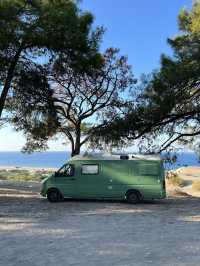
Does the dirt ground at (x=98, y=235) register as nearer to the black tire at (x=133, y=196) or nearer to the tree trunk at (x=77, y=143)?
the black tire at (x=133, y=196)

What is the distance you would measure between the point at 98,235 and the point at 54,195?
34.1 feet

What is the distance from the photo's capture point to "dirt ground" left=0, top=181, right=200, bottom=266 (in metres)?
10.2

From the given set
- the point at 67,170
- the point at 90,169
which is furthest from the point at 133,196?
the point at 67,170

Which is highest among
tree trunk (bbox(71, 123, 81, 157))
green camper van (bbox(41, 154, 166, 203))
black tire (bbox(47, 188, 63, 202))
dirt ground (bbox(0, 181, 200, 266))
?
tree trunk (bbox(71, 123, 81, 157))

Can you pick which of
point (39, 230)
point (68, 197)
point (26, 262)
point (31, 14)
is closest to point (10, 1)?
point (31, 14)

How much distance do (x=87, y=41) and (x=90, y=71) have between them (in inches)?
68.4

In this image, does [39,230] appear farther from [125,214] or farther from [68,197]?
[68,197]

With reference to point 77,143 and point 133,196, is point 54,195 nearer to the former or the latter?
point 133,196

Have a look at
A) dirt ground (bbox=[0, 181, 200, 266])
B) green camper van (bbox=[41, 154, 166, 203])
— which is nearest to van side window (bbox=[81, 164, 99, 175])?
green camper van (bbox=[41, 154, 166, 203])

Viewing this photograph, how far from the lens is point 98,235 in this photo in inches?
526

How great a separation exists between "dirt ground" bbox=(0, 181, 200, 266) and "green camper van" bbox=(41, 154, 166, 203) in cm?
117

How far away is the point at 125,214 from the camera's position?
1872 centimetres

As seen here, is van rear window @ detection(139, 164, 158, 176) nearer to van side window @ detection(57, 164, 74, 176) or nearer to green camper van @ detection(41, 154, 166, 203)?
green camper van @ detection(41, 154, 166, 203)

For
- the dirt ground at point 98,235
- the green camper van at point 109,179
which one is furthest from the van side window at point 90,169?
the dirt ground at point 98,235
